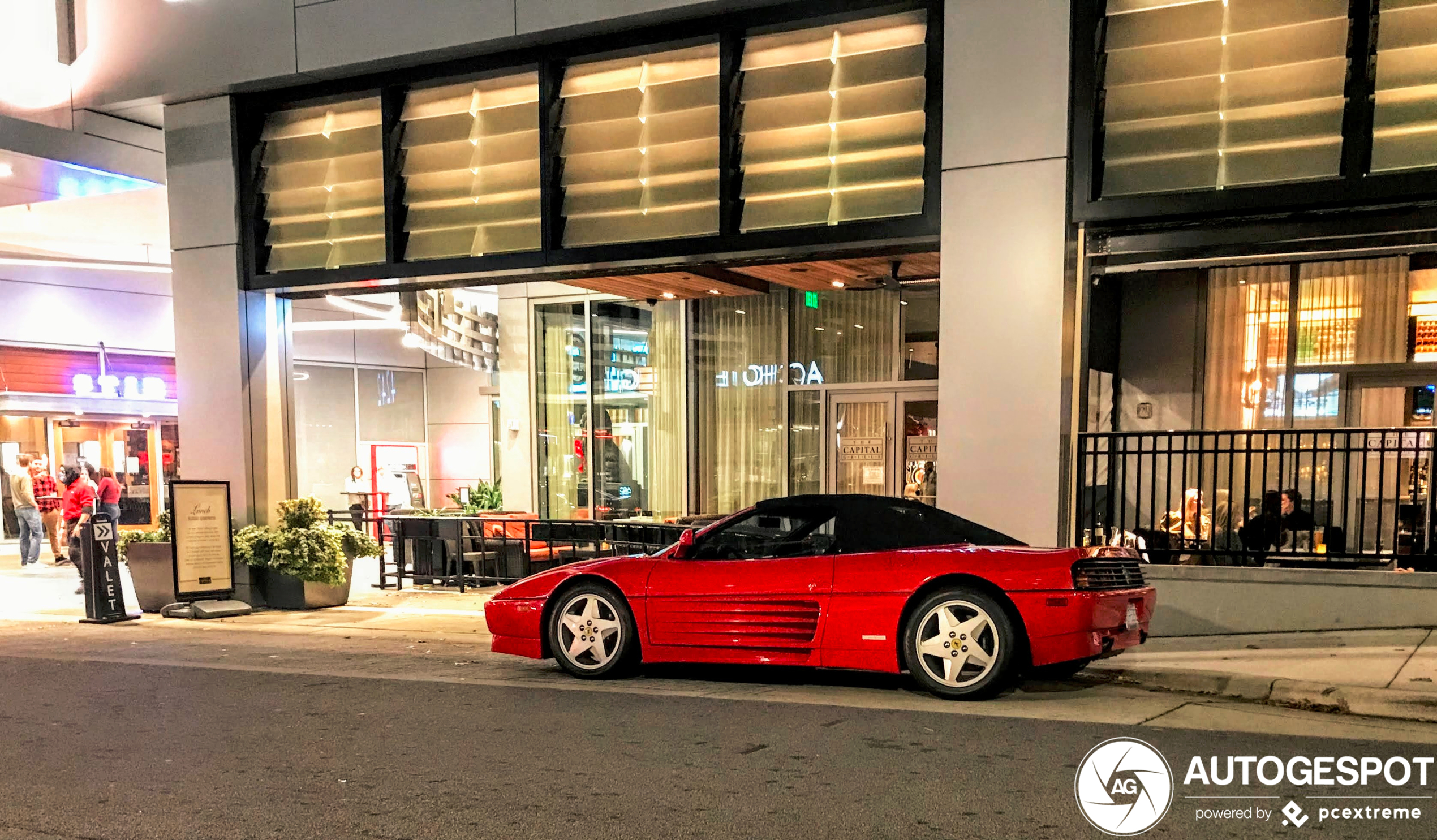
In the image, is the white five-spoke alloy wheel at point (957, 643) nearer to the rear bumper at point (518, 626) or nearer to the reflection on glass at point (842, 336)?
the rear bumper at point (518, 626)

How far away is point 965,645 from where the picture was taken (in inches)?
249

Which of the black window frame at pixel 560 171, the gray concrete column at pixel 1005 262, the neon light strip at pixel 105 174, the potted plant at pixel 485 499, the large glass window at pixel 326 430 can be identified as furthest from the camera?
the large glass window at pixel 326 430

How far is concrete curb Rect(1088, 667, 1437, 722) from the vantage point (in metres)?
5.98

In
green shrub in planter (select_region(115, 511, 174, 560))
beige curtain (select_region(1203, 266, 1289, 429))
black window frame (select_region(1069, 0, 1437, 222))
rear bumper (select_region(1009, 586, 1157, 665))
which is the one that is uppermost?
black window frame (select_region(1069, 0, 1437, 222))

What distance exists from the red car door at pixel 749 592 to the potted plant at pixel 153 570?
23.5 feet

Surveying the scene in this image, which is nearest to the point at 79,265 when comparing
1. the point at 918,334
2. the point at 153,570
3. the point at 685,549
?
the point at 153,570

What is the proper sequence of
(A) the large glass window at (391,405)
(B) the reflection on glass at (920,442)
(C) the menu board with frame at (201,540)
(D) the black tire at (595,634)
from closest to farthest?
(D) the black tire at (595,634), (C) the menu board with frame at (201,540), (B) the reflection on glass at (920,442), (A) the large glass window at (391,405)

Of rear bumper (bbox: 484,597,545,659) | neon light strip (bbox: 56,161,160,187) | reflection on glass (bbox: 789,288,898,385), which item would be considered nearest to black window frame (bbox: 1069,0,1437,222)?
rear bumper (bbox: 484,597,545,659)

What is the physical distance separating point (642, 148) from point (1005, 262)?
382 cm

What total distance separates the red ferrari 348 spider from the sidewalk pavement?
625 millimetres

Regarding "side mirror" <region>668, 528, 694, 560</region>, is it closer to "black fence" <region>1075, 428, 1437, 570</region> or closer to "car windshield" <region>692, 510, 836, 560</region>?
"car windshield" <region>692, 510, 836, 560</region>

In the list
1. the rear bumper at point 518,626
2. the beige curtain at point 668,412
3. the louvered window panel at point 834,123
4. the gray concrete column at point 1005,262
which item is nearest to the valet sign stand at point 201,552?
the rear bumper at point 518,626

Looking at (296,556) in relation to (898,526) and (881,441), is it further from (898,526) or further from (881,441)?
(881,441)

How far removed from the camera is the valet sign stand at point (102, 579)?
10742 mm
